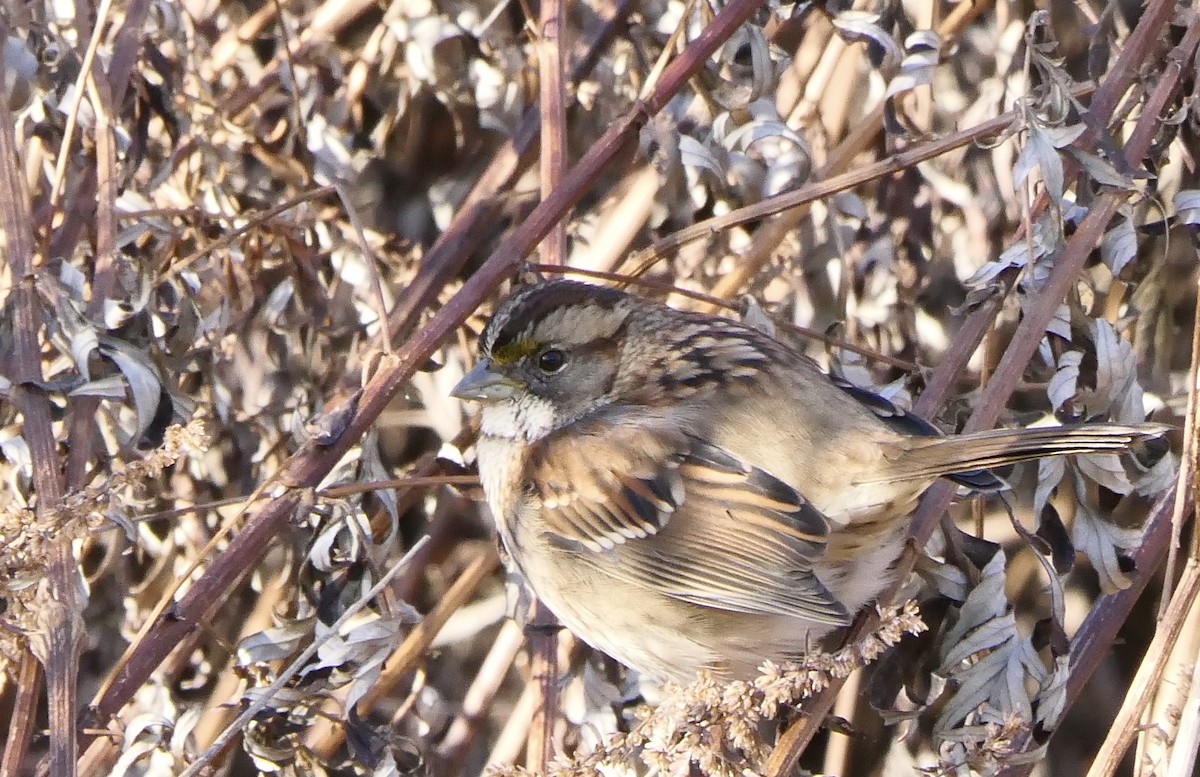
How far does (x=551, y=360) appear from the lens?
85.3 inches

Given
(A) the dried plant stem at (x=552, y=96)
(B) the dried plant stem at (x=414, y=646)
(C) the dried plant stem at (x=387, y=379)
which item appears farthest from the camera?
(B) the dried plant stem at (x=414, y=646)

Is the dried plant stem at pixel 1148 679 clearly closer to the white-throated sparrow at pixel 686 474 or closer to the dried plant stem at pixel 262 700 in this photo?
the white-throated sparrow at pixel 686 474

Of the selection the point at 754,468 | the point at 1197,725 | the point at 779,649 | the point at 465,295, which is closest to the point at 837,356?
the point at 754,468

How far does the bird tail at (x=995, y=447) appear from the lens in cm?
157

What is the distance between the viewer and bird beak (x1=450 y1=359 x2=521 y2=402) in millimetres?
2107

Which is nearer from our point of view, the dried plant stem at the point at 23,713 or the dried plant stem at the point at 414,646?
the dried plant stem at the point at 23,713

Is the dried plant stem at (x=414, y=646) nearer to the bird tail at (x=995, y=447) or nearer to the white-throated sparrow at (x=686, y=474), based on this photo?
the white-throated sparrow at (x=686, y=474)

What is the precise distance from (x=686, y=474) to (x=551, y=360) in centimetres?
35

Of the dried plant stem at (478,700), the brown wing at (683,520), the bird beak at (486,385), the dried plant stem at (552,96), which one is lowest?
the dried plant stem at (478,700)

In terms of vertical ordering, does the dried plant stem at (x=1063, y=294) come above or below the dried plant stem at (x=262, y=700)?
above

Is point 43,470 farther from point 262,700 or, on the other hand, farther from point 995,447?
point 995,447

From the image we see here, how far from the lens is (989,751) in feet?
5.05

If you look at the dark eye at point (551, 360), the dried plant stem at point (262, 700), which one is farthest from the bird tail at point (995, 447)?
the dried plant stem at point (262, 700)

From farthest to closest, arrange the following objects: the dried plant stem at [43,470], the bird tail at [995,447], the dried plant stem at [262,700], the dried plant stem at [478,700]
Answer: the dried plant stem at [478,700] < the bird tail at [995,447] < the dried plant stem at [262,700] < the dried plant stem at [43,470]
